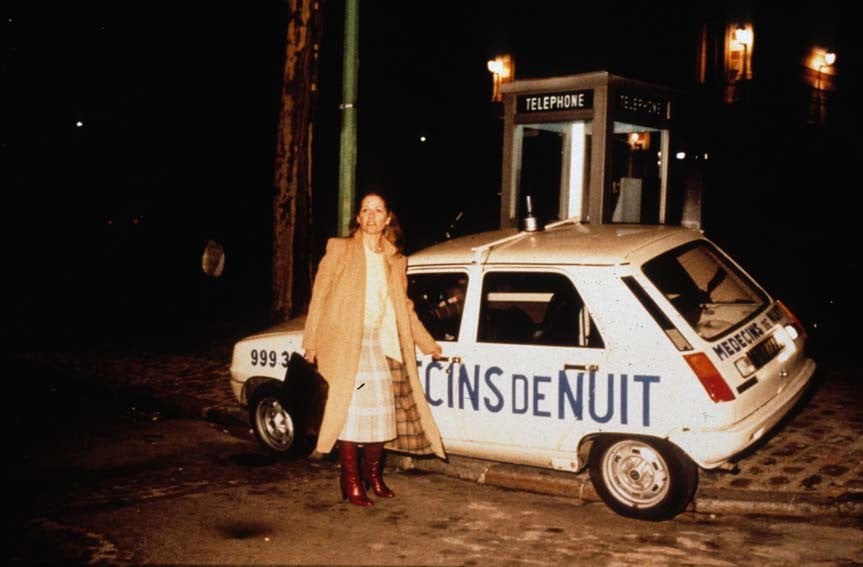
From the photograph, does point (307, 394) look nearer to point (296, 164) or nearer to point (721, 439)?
point (721, 439)

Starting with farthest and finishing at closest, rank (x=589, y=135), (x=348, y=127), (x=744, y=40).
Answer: (x=744, y=40)
(x=589, y=135)
(x=348, y=127)

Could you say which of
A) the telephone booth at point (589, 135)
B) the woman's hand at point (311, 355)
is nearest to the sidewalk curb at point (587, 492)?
the woman's hand at point (311, 355)

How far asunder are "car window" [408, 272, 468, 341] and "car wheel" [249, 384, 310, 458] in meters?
1.43

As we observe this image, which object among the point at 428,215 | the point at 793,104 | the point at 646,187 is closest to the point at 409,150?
the point at 428,215

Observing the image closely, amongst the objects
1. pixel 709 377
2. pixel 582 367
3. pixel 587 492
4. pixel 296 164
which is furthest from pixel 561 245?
pixel 296 164

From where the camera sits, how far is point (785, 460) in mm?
6074

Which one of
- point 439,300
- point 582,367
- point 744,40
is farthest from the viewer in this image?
point 744,40

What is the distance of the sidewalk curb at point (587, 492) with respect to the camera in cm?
521

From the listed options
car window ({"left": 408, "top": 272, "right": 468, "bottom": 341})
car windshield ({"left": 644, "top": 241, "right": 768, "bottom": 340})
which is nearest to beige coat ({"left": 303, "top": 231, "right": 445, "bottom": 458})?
car window ({"left": 408, "top": 272, "right": 468, "bottom": 341})

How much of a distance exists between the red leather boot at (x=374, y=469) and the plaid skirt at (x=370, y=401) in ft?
0.71

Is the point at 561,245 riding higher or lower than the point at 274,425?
higher

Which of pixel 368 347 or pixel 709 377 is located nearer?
pixel 709 377

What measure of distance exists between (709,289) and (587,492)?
1.64 m

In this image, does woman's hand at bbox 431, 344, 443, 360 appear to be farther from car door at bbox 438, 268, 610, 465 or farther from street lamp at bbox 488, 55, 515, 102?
street lamp at bbox 488, 55, 515, 102
